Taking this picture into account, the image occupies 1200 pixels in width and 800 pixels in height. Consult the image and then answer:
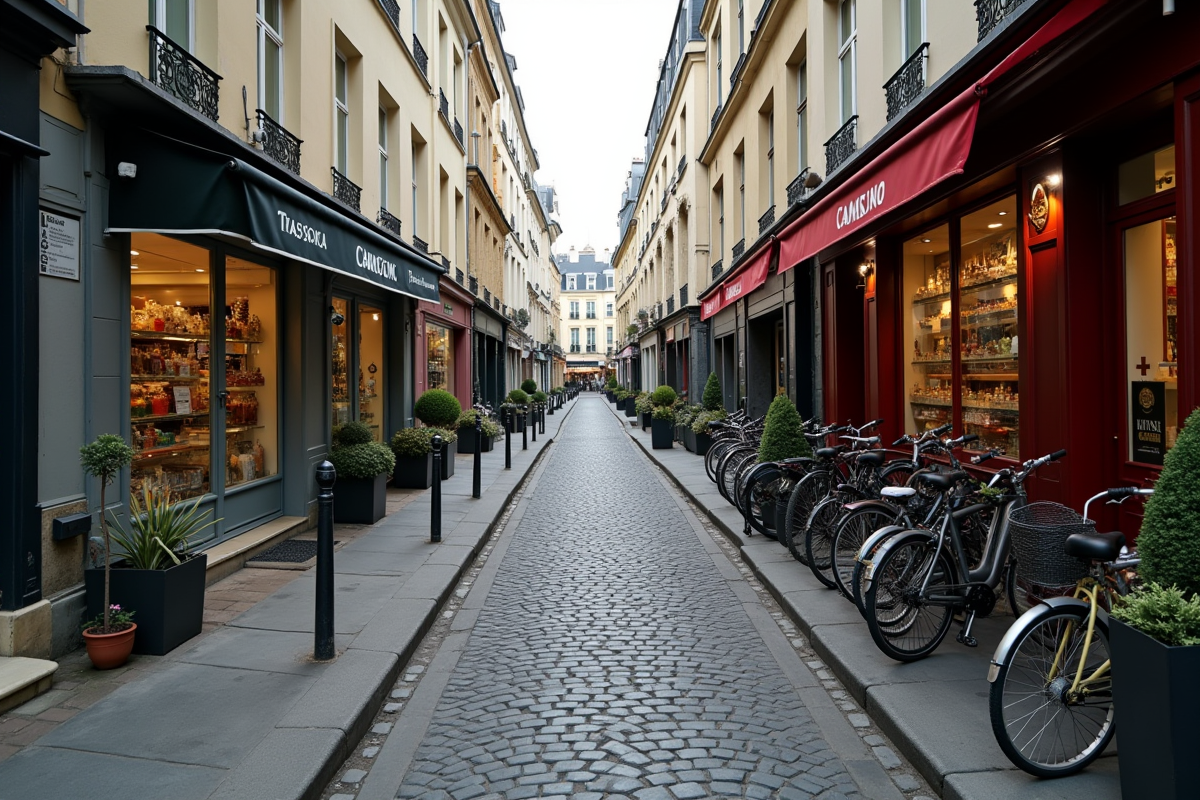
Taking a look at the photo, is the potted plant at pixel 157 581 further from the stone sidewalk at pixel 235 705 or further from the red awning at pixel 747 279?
the red awning at pixel 747 279

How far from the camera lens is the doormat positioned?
23.0 ft

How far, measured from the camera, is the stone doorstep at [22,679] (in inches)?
153

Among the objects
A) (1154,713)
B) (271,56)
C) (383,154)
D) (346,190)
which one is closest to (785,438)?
(1154,713)

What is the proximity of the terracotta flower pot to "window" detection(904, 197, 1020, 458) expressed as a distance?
262 inches

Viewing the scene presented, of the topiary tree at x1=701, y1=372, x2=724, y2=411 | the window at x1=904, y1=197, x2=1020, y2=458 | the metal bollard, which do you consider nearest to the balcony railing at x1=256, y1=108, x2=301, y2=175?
the metal bollard

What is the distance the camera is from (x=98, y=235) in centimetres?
510

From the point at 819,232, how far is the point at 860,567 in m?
4.02

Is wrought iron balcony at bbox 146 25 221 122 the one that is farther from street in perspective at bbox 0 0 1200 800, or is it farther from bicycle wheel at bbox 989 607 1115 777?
bicycle wheel at bbox 989 607 1115 777

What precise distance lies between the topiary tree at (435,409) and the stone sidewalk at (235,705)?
7.24m

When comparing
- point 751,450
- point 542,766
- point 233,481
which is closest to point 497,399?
point 751,450

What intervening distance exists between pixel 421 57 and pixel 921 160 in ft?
39.8

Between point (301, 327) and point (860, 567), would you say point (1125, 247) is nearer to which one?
point (860, 567)

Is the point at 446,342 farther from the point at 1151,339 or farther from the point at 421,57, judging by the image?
the point at 1151,339

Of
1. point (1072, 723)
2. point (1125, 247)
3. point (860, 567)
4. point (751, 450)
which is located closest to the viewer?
point (1072, 723)
